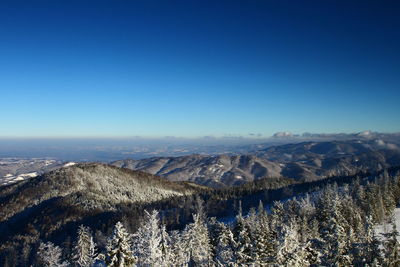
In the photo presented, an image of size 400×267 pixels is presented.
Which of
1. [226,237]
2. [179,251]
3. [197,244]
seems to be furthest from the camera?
[197,244]

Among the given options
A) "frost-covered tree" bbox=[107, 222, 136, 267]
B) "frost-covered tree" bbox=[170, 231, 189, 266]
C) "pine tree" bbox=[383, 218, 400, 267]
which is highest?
"frost-covered tree" bbox=[107, 222, 136, 267]

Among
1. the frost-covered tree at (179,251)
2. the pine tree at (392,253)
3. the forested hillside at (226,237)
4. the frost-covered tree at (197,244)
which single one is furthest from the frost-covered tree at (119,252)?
the pine tree at (392,253)

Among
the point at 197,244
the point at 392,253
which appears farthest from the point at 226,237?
the point at 392,253

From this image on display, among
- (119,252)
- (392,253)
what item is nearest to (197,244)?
(392,253)

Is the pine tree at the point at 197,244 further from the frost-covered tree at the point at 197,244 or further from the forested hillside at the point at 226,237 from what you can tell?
the forested hillside at the point at 226,237

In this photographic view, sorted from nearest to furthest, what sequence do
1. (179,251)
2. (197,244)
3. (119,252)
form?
(119,252), (179,251), (197,244)

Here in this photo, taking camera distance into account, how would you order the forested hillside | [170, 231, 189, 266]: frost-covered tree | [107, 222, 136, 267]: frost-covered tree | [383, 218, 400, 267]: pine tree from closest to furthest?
1. [107, 222, 136, 267]: frost-covered tree
2. the forested hillside
3. [383, 218, 400, 267]: pine tree
4. [170, 231, 189, 266]: frost-covered tree

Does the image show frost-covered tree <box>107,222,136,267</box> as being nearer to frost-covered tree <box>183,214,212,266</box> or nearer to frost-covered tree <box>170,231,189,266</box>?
frost-covered tree <box>170,231,189,266</box>

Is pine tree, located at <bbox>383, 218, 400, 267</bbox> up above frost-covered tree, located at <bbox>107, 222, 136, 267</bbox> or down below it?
below

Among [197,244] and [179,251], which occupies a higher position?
[179,251]

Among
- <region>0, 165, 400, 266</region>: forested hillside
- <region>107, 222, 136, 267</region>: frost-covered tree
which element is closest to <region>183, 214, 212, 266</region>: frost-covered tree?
<region>0, 165, 400, 266</region>: forested hillside

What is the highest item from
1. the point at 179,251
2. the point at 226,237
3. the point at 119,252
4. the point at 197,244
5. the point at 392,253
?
the point at 119,252

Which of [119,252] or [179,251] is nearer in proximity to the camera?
[119,252]

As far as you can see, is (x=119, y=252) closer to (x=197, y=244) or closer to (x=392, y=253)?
(x=197, y=244)
